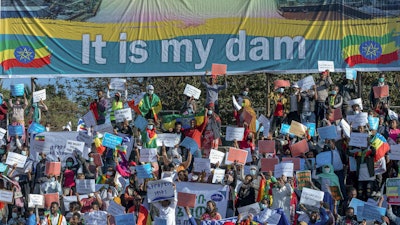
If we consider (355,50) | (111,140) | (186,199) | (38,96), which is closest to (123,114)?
(111,140)

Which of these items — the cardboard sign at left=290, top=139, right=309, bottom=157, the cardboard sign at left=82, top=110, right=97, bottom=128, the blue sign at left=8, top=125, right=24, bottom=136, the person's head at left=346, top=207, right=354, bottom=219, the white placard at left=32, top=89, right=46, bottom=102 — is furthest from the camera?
the white placard at left=32, top=89, right=46, bottom=102

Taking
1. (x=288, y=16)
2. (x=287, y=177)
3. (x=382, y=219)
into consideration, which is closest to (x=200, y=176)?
(x=287, y=177)

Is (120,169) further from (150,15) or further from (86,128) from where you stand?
(150,15)

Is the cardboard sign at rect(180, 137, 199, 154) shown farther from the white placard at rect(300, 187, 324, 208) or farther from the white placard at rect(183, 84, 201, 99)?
the white placard at rect(300, 187, 324, 208)

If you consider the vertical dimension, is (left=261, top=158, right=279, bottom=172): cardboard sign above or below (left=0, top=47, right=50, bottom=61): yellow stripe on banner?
below

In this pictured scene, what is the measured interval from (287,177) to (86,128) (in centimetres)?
587

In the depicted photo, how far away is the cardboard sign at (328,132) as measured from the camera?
2064 centimetres

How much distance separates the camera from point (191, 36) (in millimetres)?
25328

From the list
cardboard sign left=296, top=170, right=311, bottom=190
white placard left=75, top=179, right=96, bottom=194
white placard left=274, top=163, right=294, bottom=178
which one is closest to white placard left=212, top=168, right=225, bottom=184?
white placard left=274, top=163, right=294, bottom=178

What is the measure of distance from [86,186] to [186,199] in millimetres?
3156

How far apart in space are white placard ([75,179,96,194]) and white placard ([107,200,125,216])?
131cm

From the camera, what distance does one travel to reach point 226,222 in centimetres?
1759

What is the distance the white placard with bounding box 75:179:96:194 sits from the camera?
800 inches

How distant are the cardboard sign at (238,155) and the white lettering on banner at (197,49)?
186 inches
